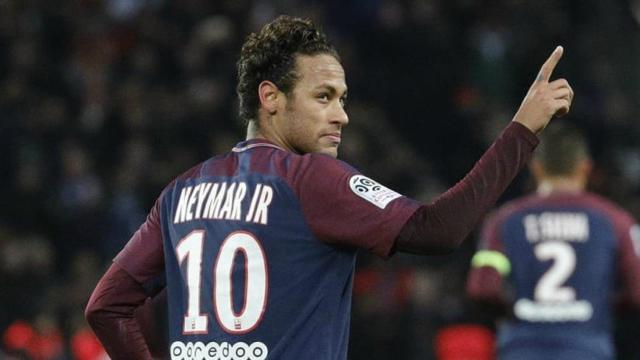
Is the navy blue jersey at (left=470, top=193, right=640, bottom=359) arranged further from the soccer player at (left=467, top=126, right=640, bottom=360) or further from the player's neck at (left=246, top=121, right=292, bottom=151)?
the player's neck at (left=246, top=121, right=292, bottom=151)

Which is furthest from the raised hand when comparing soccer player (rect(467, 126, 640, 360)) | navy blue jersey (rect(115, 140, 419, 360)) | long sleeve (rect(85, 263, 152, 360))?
soccer player (rect(467, 126, 640, 360))

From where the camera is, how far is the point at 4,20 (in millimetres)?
14148

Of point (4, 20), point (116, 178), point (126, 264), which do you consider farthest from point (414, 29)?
point (126, 264)

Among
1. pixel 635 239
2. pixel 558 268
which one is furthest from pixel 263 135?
pixel 635 239

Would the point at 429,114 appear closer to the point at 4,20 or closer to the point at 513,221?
the point at 4,20

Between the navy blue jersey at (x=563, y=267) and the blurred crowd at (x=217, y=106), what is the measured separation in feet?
12.6

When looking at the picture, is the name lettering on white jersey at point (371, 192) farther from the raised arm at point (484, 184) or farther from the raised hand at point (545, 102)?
the raised hand at point (545, 102)

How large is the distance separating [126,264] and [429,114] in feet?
29.4

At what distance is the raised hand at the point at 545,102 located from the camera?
12.0 feet

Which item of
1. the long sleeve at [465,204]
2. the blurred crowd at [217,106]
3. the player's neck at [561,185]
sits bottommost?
the long sleeve at [465,204]

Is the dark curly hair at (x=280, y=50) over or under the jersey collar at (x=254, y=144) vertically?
over

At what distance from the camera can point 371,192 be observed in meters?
3.72

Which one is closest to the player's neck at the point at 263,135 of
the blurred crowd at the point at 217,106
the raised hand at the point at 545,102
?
the raised hand at the point at 545,102

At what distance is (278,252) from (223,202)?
0.25 meters
